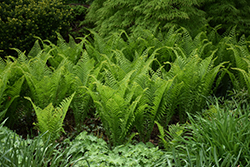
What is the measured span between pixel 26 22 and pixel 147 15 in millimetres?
2670

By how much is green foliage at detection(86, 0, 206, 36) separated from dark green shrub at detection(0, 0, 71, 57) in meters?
1.07

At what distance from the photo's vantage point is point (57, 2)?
610cm

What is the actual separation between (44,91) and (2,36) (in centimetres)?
291

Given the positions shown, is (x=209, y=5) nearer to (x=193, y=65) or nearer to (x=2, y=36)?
(x=193, y=65)

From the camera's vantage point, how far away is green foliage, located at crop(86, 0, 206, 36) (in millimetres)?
5129

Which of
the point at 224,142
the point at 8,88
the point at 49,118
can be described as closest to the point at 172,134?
the point at 224,142

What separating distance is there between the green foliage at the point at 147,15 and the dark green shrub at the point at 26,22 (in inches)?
42.3

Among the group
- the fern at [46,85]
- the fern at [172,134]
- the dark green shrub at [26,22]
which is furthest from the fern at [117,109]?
the dark green shrub at [26,22]

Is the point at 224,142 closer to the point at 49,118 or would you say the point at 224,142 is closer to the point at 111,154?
the point at 111,154

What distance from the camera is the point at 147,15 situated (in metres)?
5.31

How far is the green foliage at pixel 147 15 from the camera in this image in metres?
5.13

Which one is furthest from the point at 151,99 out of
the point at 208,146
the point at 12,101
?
the point at 12,101

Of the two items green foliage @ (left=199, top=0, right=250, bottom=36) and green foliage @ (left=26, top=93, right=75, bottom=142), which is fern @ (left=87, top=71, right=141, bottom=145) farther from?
green foliage @ (left=199, top=0, right=250, bottom=36)

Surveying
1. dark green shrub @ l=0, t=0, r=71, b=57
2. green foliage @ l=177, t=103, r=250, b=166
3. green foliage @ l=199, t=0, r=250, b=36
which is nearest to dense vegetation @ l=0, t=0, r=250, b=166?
green foliage @ l=177, t=103, r=250, b=166
